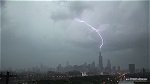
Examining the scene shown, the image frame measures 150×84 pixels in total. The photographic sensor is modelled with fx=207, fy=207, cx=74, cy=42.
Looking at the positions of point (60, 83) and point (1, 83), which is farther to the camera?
point (60, 83)

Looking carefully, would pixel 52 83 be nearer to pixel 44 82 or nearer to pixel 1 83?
pixel 44 82

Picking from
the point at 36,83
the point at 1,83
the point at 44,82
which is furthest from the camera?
the point at 44,82

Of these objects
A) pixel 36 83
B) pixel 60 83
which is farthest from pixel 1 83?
pixel 60 83

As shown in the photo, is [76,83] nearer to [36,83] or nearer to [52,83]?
[52,83]

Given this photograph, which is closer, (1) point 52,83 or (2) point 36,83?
(2) point 36,83

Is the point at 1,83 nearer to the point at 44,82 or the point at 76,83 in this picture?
the point at 44,82

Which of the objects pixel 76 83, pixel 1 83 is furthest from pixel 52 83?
pixel 1 83

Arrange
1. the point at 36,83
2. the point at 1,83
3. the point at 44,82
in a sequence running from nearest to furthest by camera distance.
→ the point at 1,83 < the point at 36,83 < the point at 44,82
